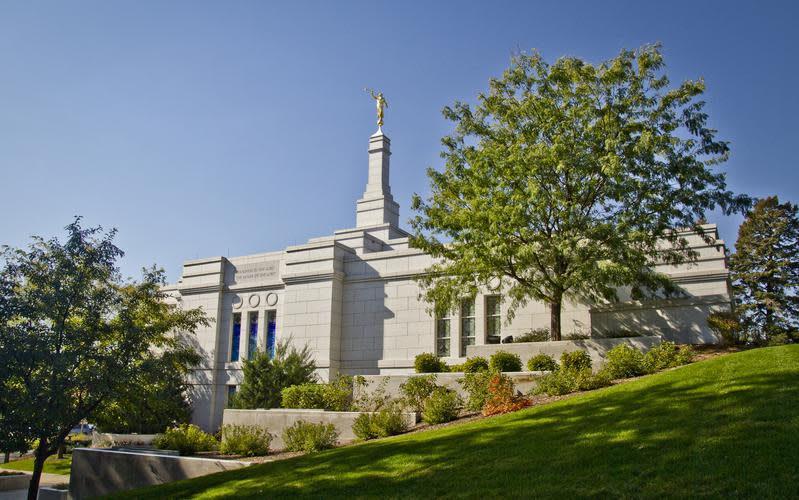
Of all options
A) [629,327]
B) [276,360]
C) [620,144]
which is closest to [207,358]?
[276,360]

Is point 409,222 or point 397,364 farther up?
point 409,222

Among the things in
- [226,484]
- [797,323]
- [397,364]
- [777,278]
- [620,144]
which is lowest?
[226,484]

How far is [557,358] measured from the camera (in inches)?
841

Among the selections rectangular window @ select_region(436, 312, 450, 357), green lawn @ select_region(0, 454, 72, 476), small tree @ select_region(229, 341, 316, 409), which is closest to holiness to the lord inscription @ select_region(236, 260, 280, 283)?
small tree @ select_region(229, 341, 316, 409)

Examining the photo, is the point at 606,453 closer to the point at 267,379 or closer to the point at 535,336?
the point at 535,336

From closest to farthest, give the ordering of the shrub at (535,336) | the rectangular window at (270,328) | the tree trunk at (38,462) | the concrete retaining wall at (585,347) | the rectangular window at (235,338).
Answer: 1. the tree trunk at (38,462)
2. the concrete retaining wall at (585,347)
3. the shrub at (535,336)
4. the rectangular window at (270,328)
5. the rectangular window at (235,338)

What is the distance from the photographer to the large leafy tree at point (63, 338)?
1650 centimetres

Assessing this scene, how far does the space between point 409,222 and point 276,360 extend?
30.1 feet

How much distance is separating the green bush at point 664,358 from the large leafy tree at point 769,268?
69.7 feet

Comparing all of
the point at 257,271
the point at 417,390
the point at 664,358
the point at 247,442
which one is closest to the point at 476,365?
the point at 417,390

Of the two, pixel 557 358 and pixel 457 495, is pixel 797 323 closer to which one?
pixel 557 358

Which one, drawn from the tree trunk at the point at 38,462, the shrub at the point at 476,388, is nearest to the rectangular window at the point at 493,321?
the shrub at the point at 476,388

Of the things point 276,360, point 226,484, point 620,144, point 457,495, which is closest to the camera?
point 457,495

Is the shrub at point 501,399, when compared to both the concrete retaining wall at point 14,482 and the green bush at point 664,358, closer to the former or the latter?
the green bush at point 664,358
